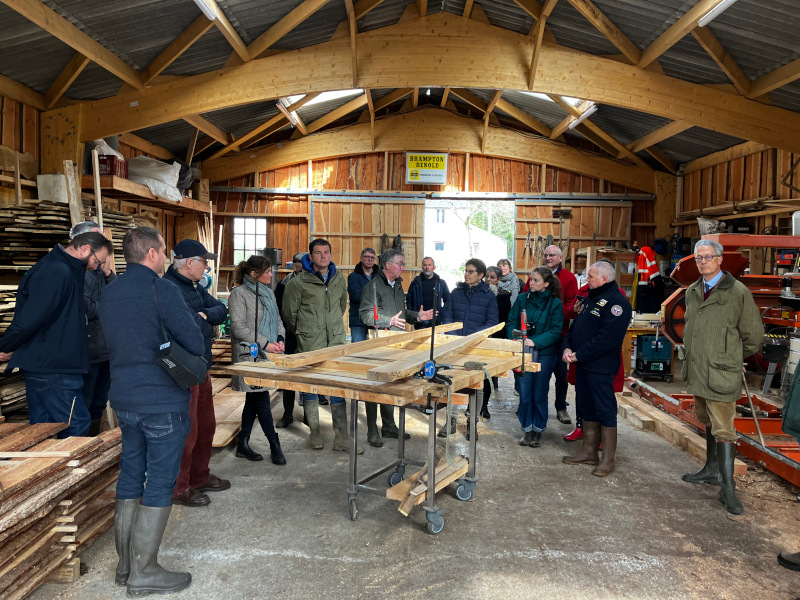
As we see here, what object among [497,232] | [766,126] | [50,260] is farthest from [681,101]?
[497,232]

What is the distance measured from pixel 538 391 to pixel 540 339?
21.2 inches

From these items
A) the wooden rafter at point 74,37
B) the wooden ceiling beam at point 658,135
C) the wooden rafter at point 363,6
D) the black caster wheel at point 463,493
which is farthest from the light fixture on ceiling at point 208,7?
the wooden ceiling beam at point 658,135

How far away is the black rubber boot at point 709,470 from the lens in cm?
467

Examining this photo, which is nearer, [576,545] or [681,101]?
[576,545]

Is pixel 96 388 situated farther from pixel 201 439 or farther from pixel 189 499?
pixel 189 499

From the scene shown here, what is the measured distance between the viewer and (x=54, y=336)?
12.4ft

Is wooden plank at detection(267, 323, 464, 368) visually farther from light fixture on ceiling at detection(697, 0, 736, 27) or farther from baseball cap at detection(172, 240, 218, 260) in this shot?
light fixture on ceiling at detection(697, 0, 736, 27)

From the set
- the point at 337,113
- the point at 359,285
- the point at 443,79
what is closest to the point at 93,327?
the point at 359,285

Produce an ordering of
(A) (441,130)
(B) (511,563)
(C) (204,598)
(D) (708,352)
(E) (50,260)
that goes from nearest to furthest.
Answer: (C) (204,598) < (B) (511,563) < (E) (50,260) < (D) (708,352) < (A) (441,130)

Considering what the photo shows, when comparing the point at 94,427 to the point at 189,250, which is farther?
the point at 94,427

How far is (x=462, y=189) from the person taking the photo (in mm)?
14078

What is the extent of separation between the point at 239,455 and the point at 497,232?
66.5ft

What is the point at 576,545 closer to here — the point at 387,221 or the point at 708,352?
the point at 708,352

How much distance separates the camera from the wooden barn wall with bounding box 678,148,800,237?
31.4ft
